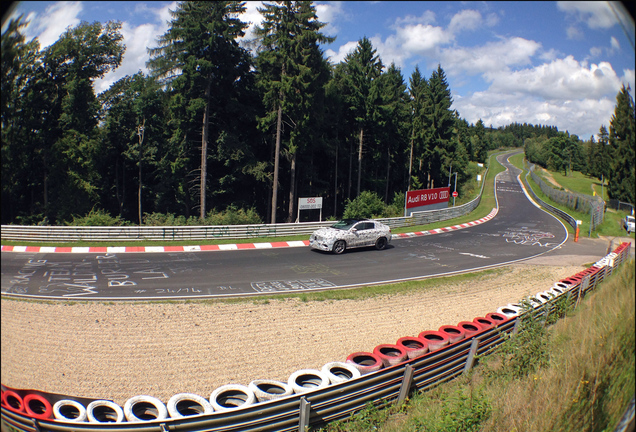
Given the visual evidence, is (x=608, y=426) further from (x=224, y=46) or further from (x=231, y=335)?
(x=224, y=46)

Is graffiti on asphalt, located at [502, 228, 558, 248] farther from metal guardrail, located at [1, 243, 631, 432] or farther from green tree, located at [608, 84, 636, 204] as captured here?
green tree, located at [608, 84, 636, 204]

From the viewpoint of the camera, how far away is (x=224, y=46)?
30906mm

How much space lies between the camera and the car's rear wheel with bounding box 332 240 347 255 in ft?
72.1

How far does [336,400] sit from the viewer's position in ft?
18.4

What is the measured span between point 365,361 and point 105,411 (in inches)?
195

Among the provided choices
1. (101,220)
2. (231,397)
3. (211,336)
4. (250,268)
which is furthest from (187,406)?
(101,220)

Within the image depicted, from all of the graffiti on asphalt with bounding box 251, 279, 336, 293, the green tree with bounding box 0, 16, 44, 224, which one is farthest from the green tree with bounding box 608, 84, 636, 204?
the graffiti on asphalt with bounding box 251, 279, 336, 293

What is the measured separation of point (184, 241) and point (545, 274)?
18.8 m

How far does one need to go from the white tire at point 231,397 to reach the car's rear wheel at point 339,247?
15730 mm

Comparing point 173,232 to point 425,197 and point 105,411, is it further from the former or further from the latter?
point 425,197

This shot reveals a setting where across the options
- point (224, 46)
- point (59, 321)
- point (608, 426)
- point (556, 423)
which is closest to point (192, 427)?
point (556, 423)

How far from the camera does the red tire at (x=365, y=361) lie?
24.7 feet

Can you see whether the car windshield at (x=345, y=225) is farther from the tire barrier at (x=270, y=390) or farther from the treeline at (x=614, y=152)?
the treeline at (x=614, y=152)

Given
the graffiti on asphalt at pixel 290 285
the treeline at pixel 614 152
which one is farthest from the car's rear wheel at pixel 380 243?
the treeline at pixel 614 152
